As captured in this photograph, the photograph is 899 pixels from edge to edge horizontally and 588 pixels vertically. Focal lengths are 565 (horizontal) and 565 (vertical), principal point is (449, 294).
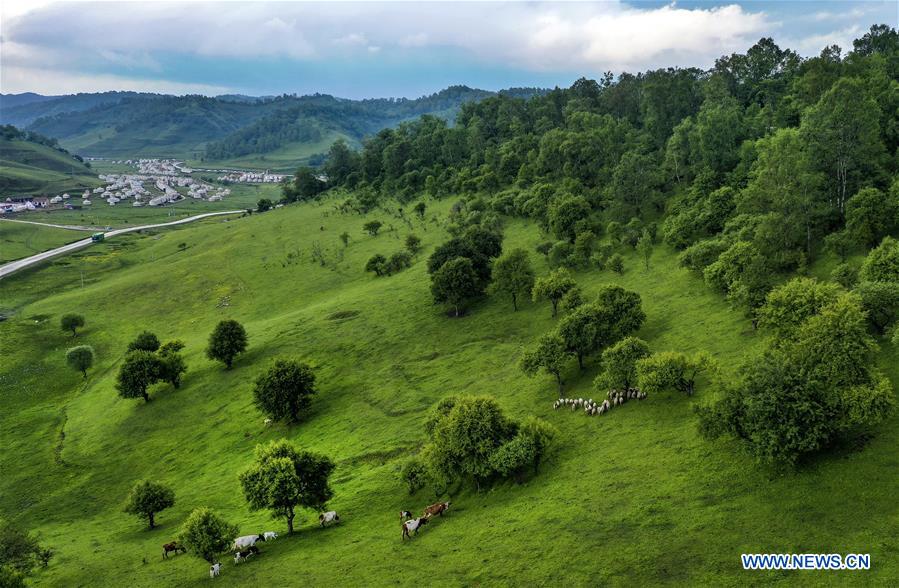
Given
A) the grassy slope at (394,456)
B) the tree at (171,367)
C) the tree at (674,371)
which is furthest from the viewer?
the tree at (171,367)

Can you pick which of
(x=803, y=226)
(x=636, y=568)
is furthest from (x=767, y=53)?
(x=636, y=568)

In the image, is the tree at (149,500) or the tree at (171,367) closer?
the tree at (149,500)

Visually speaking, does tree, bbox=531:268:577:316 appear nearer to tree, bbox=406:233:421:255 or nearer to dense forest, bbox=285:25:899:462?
dense forest, bbox=285:25:899:462

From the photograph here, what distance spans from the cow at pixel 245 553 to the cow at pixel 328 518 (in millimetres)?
5922

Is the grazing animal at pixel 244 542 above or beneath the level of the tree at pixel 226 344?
beneath

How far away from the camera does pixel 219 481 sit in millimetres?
68688

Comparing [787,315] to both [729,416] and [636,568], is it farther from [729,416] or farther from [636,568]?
[636,568]

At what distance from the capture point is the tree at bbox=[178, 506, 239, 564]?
152ft

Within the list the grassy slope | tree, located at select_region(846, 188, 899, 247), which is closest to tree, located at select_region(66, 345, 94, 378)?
the grassy slope

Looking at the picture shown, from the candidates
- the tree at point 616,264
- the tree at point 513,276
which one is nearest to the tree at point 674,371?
the tree at point 513,276

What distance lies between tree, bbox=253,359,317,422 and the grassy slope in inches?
104

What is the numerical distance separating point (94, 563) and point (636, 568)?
164 ft

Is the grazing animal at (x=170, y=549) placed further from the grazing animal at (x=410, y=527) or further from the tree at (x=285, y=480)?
the grazing animal at (x=410, y=527)

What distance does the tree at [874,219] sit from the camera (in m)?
70.9
